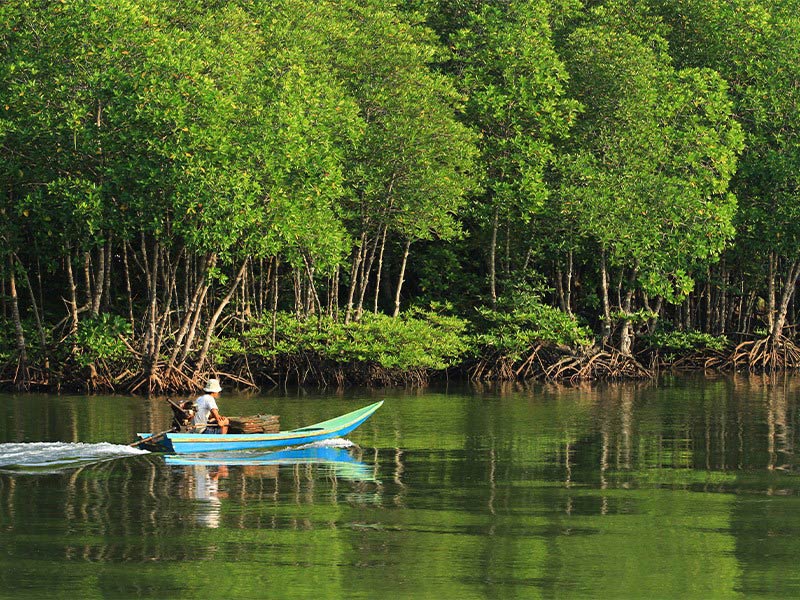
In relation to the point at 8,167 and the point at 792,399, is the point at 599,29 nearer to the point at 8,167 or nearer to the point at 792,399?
the point at 792,399

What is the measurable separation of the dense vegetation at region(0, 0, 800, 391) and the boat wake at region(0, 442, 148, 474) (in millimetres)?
9978

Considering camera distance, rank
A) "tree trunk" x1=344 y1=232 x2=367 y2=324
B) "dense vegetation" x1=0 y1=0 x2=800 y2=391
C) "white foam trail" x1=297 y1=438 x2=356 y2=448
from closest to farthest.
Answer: "white foam trail" x1=297 y1=438 x2=356 y2=448 < "dense vegetation" x1=0 y1=0 x2=800 y2=391 < "tree trunk" x1=344 y1=232 x2=367 y2=324

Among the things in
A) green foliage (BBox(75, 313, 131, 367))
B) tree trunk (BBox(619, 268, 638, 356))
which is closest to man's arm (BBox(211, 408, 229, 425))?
green foliage (BBox(75, 313, 131, 367))

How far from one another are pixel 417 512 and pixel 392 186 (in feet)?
66.4

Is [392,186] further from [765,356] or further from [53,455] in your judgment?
[53,455]

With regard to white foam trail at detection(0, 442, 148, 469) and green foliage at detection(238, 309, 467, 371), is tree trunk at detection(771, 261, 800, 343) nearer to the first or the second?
green foliage at detection(238, 309, 467, 371)

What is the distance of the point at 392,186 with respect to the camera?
1358 inches

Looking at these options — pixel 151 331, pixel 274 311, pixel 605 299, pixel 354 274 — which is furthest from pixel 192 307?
pixel 605 299

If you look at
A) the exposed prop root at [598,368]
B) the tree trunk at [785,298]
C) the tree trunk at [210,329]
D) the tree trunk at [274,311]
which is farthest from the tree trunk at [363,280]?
the tree trunk at [785,298]

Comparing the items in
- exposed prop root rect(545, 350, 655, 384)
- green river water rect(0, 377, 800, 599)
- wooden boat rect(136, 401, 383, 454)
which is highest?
exposed prop root rect(545, 350, 655, 384)

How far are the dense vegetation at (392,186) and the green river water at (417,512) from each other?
6238 mm

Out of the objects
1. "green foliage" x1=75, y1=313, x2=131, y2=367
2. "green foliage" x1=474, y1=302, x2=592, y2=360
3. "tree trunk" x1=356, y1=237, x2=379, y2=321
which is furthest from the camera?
"green foliage" x1=474, y1=302, x2=592, y2=360

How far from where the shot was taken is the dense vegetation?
96.4 ft

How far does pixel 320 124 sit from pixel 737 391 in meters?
10.9
